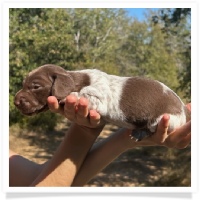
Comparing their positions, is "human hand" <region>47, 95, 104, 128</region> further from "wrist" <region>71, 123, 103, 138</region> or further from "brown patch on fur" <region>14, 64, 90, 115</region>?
"wrist" <region>71, 123, 103, 138</region>

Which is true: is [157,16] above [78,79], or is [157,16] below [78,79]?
above

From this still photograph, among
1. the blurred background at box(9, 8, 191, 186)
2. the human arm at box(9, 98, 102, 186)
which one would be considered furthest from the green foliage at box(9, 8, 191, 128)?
the human arm at box(9, 98, 102, 186)

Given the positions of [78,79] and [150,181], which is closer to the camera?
[78,79]

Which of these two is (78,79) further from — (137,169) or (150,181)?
(137,169)

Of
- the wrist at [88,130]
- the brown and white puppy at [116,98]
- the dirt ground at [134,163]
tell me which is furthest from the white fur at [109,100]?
the dirt ground at [134,163]
